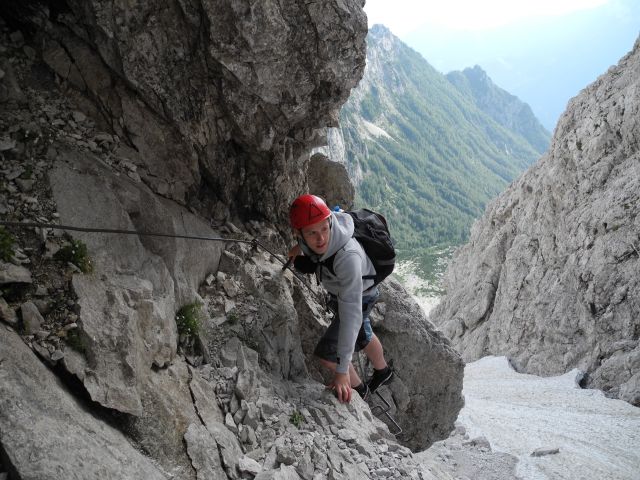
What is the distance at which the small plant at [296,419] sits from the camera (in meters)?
6.33

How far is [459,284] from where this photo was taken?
6150cm

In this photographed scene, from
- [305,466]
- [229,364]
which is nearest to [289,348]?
[229,364]

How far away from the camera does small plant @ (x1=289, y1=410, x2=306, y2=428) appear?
6328mm

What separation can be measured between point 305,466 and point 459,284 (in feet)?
196

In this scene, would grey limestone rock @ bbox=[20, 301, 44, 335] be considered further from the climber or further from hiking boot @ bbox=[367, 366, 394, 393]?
hiking boot @ bbox=[367, 366, 394, 393]

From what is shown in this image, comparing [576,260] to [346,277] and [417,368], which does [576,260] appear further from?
[346,277]

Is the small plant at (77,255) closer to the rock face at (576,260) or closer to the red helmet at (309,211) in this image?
the red helmet at (309,211)

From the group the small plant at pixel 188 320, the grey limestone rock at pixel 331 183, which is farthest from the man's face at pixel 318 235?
the grey limestone rock at pixel 331 183

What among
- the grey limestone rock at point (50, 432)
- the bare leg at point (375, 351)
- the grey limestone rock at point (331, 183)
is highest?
the grey limestone rock at point (331, 183)

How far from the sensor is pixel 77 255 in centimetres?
528

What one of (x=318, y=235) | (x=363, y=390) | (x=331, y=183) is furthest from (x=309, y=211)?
(x=331, y=183)

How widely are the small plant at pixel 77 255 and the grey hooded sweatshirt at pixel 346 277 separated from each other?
3.02 meters

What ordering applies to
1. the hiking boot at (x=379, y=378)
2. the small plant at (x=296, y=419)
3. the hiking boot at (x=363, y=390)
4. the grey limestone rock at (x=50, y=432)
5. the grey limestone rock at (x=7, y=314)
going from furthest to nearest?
the hiking boot at (x=379, y=378), the hiking boot at (x=363, y=390), the small plant at (x=296, y=419), the grey limestone rock at (x=7, y=314), the grey limestone rock at (x=50, y=432)

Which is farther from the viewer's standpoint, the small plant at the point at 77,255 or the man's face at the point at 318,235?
the man's face at the point at 318,235
